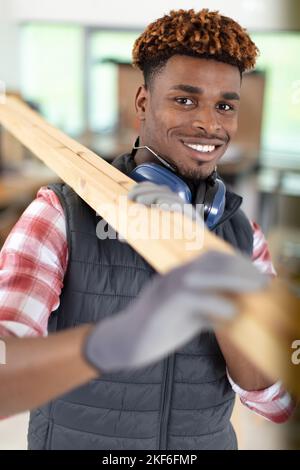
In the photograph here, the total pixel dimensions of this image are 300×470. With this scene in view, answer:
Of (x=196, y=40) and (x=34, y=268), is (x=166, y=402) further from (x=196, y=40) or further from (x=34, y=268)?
(x=196, y=40)

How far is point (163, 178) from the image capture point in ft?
2.57

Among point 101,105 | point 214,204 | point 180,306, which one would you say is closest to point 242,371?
point 214,204

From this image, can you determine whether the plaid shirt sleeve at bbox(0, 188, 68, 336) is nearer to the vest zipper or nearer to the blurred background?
the vest zipper

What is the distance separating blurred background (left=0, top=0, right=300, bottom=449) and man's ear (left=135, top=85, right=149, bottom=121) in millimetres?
1266

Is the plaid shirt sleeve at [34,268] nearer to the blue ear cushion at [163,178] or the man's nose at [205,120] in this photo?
the blue ear cushion at [163,178]

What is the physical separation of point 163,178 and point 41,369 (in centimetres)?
34

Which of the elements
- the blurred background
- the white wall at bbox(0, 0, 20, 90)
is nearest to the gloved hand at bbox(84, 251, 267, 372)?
the blurred background

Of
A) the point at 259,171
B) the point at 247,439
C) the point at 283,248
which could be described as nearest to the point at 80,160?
the point at 247,439

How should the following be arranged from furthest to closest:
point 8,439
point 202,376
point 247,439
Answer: point 247,439, point 8,439, point 202,376

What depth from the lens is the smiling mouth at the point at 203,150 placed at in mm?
782

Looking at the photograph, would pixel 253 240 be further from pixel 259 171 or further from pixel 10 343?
pixel 259 171

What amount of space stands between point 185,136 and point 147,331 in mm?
403

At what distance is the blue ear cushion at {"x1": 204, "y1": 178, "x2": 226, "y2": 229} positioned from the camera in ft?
2.71
